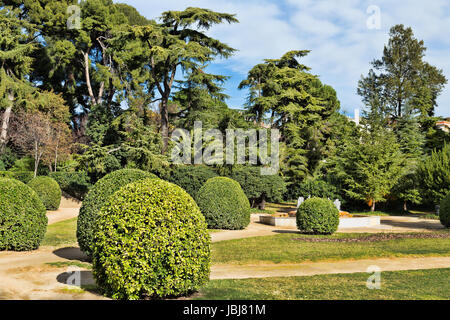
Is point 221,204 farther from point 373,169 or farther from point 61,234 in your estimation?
point 373,169

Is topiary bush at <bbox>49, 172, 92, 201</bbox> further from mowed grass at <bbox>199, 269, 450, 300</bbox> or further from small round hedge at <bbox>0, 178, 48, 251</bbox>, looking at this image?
mowed grass at <bbox>199, 269, 450, 300</bbox>

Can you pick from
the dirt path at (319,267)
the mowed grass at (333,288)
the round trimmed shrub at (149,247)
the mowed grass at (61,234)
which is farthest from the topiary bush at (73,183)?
the round trimmed shrub at (149,247)

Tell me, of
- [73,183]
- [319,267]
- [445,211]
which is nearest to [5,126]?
[73,183]

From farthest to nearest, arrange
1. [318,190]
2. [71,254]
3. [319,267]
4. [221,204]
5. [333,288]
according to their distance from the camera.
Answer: [318,190], [221,204], [71,254], [319,267], [333,288]

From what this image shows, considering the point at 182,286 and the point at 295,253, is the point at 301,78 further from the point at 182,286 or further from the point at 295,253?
the point at 182,286

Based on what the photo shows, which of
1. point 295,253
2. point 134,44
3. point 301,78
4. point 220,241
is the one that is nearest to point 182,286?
→ point 295,253

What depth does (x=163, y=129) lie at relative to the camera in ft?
86.2

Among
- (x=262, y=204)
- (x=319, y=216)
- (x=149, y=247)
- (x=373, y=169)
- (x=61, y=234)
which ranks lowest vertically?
(x=61, y=234)

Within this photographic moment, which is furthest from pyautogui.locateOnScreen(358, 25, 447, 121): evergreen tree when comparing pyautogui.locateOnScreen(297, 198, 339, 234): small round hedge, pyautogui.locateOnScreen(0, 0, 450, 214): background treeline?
pyautogui.locateOnScreen(297, 198, 339, 234): small round hedge

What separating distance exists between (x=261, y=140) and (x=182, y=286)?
23.7m

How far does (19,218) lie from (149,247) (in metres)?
5.81

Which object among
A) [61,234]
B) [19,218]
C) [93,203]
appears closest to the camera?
[93,203]

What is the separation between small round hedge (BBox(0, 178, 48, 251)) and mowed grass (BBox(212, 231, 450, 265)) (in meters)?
4.72

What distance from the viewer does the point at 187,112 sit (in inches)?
1030
